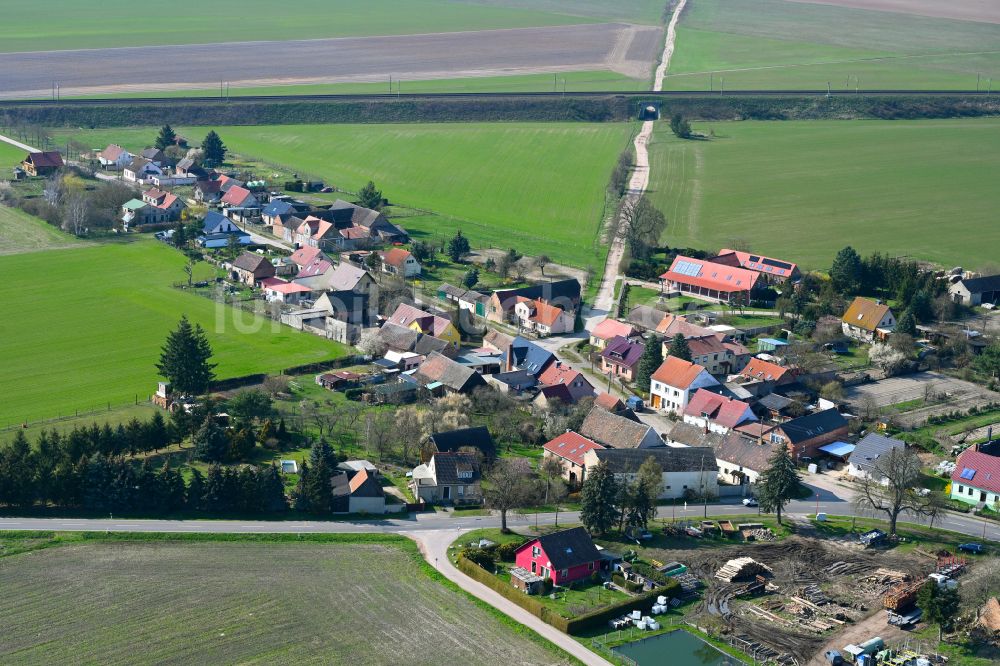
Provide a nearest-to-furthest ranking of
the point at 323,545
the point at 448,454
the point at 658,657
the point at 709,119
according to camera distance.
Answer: the point at 658,657 → the point at 323,545 → the point at 448,454 → the point at 709,119

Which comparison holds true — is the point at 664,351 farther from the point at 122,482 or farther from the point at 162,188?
the point at 162,188

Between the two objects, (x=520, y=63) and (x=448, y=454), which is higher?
(x=520, y=63)

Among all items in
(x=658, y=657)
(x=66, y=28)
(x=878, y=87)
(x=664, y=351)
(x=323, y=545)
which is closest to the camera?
(x=658, y=657)

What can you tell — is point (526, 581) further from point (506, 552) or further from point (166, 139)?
point (166, 139)

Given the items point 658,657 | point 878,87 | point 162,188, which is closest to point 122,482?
point 658,657

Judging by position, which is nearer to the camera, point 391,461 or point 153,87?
point 391,461

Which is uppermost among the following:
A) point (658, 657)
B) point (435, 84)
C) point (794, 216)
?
point (435, 84)

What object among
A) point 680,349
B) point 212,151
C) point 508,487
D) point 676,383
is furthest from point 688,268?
point 212,151
